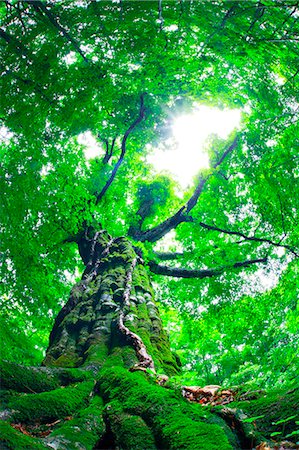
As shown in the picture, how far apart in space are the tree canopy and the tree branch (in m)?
0.05

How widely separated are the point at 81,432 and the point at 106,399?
2.47 ft

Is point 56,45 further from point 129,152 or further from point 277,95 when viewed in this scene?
point 129,152

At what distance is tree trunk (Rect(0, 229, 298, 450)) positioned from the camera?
200cm

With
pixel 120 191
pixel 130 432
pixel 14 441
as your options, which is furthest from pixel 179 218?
pixel 14 441

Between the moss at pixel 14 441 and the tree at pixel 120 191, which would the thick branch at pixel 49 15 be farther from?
the moss at pixel 14 441

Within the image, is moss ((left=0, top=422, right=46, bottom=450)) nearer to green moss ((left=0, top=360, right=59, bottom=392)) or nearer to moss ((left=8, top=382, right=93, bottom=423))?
moss ((left=8, top=382, right=93, bottom=423))

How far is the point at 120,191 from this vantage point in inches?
449

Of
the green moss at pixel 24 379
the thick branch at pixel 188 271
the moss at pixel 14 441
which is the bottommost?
the moss at pixel 14 441

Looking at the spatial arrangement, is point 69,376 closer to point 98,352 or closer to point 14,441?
point 98,352

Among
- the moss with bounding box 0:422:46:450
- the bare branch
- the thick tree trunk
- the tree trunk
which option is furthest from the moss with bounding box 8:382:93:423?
the bare branch

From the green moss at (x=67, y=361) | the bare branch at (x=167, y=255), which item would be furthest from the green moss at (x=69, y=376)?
the bare branch at (x=167, y=255)

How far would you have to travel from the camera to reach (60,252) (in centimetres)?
913

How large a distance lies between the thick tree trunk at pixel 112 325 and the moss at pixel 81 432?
1058 millimetres

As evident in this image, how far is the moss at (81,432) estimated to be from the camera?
1.94m
